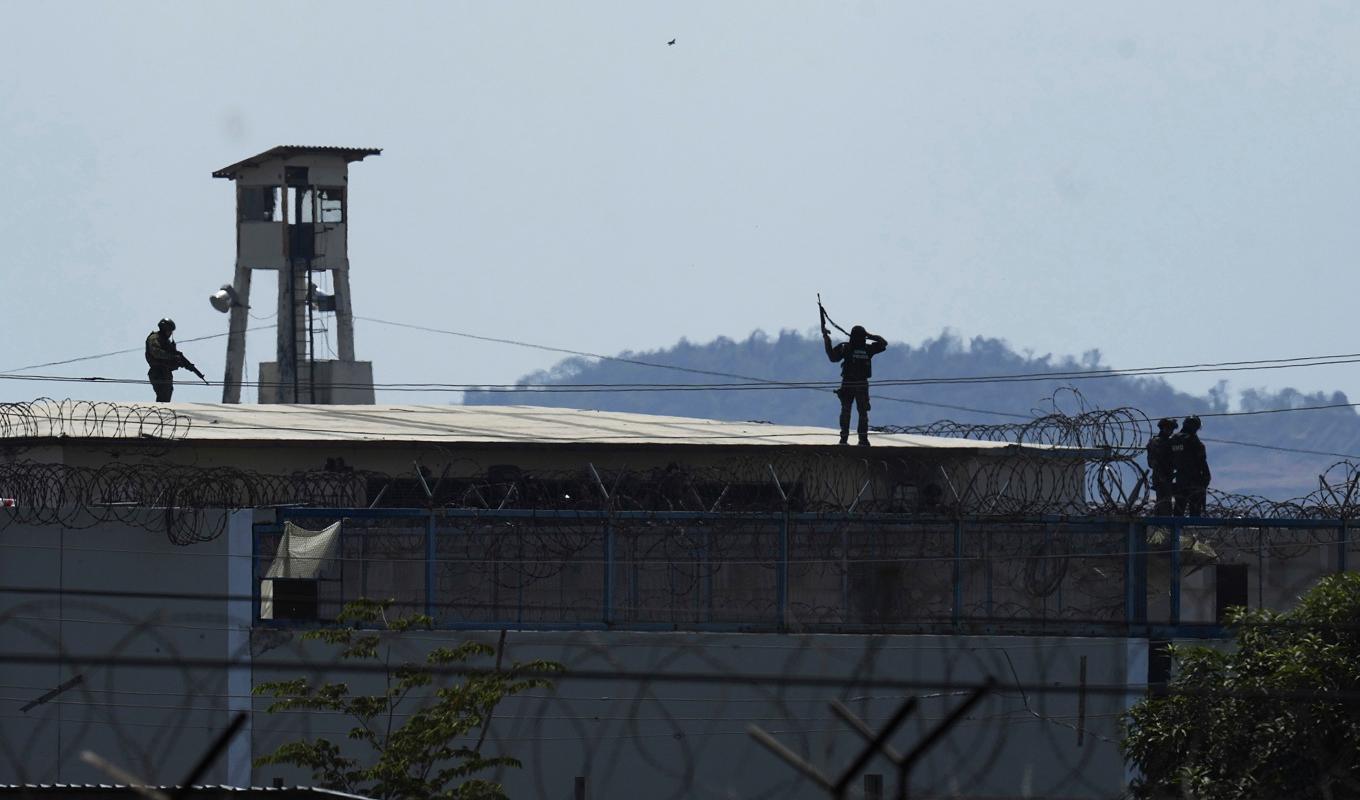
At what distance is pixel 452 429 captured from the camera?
25.1 m

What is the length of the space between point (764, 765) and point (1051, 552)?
4.13 metres

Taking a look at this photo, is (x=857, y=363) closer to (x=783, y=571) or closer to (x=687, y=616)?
(x=687, y=616)

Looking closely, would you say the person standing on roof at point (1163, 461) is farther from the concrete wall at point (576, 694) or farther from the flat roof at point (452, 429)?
the concrete wall at point (576, 694)

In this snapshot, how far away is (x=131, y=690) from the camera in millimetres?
18953

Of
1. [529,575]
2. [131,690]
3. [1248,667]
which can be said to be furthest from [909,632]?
[131,690]

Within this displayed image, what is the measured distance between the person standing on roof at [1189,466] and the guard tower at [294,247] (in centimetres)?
1984

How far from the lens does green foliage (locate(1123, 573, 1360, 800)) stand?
14.4m

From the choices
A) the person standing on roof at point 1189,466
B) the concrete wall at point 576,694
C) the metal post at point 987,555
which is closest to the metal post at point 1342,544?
the person standing on roof at point 1189,466

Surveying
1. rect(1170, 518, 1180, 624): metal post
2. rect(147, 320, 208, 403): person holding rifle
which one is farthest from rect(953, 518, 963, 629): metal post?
rect(147, 320, 208, 403): person holding rifle

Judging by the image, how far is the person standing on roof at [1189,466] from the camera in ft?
70.2

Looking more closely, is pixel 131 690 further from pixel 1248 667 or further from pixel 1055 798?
pixel 1248 667

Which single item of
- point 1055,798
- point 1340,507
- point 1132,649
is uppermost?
point 1340,507

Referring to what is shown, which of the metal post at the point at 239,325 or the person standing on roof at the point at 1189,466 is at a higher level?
the metal post at the point at 239,325

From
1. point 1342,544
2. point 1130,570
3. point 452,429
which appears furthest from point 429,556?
point 1342,544
